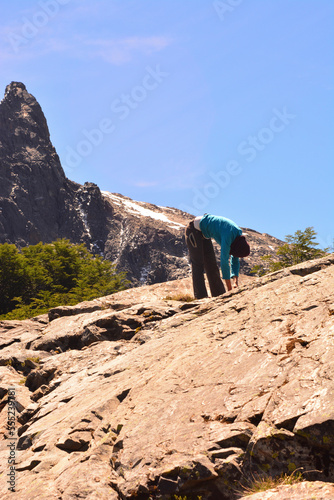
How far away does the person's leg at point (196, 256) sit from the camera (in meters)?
9.88

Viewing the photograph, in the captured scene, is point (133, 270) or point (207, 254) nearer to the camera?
point (207, 254)

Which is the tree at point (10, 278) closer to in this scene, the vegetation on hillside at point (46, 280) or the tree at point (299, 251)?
the vegetation on hillside at point (46, 280)

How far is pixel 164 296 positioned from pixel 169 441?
857 cm

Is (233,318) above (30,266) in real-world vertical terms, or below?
below

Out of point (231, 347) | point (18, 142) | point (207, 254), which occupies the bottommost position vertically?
point (231, 347)

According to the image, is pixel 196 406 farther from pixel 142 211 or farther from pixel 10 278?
pixel 142 211

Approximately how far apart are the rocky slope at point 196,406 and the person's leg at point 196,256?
2171mm

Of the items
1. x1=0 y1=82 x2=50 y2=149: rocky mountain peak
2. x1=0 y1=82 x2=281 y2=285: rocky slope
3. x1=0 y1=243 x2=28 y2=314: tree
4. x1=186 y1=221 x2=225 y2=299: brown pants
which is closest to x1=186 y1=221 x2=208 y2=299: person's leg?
x1=186 y1=221 x2=225 y2=299: brown pants

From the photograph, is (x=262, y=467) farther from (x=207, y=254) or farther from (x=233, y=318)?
(x=207, y=254)

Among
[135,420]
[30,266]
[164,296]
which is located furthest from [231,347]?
[30,266]

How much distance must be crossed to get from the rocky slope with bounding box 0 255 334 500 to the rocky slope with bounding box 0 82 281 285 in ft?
338

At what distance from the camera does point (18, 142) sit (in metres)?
123

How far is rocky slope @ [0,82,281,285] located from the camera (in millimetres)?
112213

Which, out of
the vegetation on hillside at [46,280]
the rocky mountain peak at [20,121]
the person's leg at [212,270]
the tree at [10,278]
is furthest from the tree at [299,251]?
the rocky mountain peak at [20,121]
